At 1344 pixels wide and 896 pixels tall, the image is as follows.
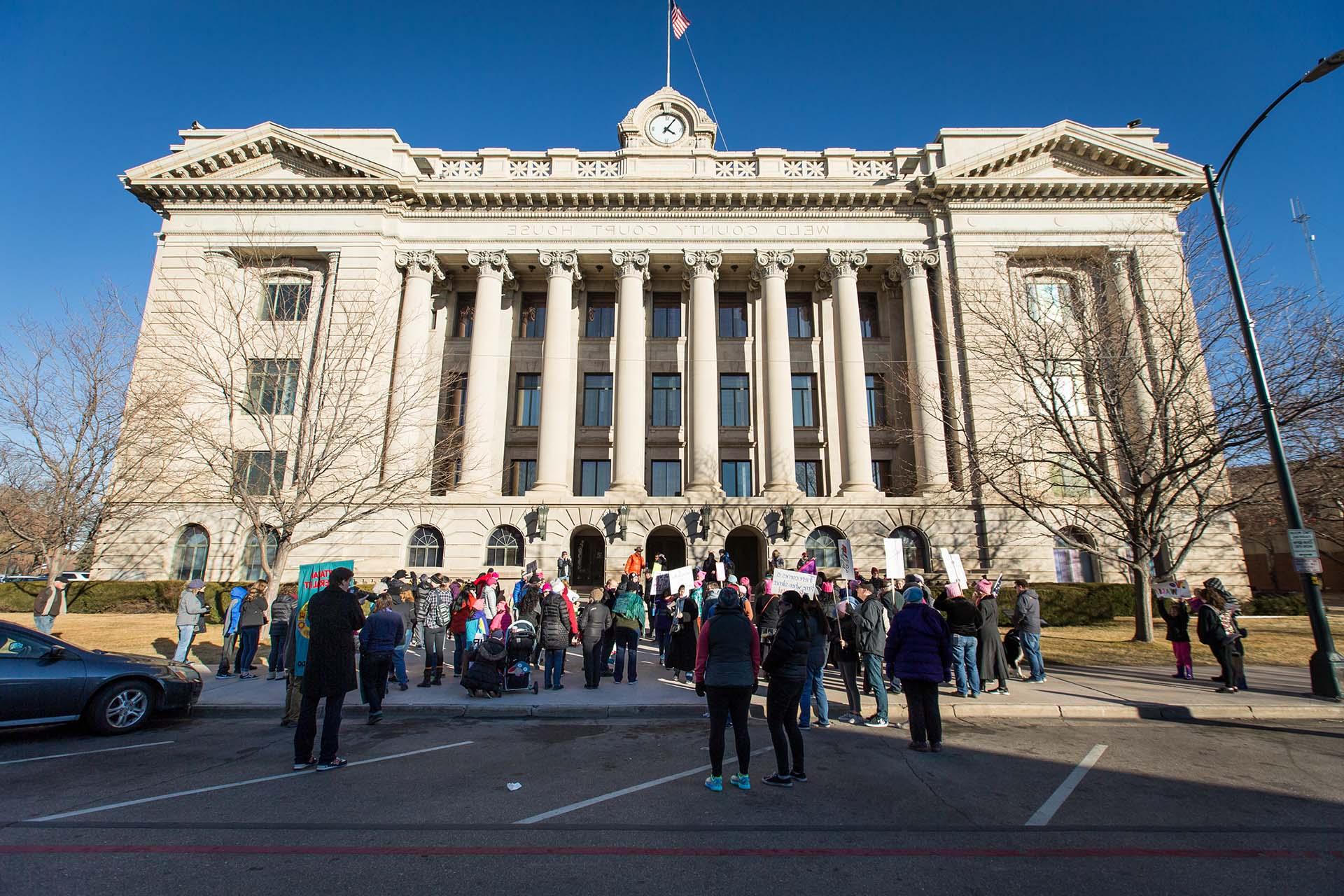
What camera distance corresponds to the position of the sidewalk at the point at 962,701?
32.6ft

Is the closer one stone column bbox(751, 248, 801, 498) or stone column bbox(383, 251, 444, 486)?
stone column bbox(383, 251, 444, 486)

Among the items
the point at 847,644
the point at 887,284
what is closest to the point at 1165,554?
the point at 847,644

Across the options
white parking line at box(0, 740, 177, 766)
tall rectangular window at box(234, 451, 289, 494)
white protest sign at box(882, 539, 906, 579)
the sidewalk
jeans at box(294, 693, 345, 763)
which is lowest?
white parking line at box(0, 740, 177, 766)

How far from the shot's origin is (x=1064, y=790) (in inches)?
247

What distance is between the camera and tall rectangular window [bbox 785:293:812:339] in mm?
33678

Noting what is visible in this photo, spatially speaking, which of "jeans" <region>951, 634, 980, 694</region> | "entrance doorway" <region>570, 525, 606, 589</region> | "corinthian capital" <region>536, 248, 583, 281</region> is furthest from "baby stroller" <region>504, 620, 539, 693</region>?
"corinthian capital" <region>536, 248, 583, 281</region>

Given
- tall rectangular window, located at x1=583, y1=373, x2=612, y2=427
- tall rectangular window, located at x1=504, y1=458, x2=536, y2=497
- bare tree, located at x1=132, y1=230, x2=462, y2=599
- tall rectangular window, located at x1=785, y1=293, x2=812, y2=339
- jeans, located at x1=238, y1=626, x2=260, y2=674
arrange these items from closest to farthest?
jeans, located at x1=238, y1=626, x2=260, y2=674, bare tree, located at x1=132, y1=230, x2=462, y2=599, tall rectangular window, located at x1=504, y1=458, x2=536, y2=497, tall rectangular window, located at x1=583, y1=373, x2=612, y2=427, tall rectangular window, located at x1=785, y1=293, x2=812, y2=339

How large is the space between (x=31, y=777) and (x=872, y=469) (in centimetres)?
2957

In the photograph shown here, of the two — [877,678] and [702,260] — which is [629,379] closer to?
[702,260]

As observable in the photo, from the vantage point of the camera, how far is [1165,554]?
19266 millimetres

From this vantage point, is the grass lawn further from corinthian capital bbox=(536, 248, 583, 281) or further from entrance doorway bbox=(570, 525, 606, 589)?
corinthian capital bbox=(536, 248, 583, 281)

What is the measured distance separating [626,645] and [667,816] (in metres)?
7.24

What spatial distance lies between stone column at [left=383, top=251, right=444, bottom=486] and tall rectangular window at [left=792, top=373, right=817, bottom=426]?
57.7ft

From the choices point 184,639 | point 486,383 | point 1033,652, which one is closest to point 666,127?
point 486,383
